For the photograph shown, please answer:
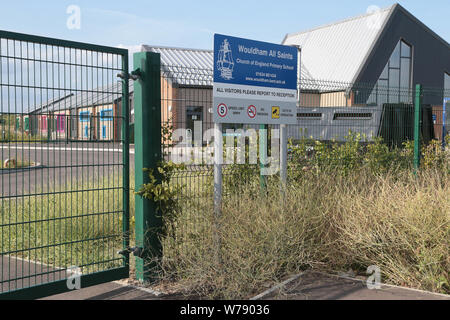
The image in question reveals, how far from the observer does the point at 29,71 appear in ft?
14.4

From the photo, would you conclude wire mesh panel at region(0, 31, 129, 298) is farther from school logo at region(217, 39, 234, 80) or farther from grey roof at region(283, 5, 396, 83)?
grey roof at region(283, 5, 396, 83)

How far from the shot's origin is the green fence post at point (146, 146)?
5203mm

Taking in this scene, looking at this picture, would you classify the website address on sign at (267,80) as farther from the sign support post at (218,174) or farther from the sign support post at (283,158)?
the sign support post at (218,174)

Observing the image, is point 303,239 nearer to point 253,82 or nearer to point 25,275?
point 253,82

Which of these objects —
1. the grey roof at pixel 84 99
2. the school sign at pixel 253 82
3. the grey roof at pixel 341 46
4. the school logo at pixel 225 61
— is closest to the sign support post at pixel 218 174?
the school sign at pixel 253 82

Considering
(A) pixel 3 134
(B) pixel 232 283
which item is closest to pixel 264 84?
(B) pixel 232 283

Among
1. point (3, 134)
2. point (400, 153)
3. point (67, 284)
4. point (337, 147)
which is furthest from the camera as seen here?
point (400, 153)

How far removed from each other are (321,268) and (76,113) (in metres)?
3.20

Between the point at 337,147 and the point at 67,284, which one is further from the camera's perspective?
the point at 337,147

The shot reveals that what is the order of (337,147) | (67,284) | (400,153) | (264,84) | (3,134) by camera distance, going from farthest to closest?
(400,153), (337,147), (264,84), (67,284), (3,134)

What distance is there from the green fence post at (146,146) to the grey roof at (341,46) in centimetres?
2761

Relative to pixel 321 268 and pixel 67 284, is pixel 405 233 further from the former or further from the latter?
pixel 67 284

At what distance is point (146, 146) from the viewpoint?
17.2ft

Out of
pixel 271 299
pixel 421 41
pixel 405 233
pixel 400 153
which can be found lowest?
pixel 271 299
